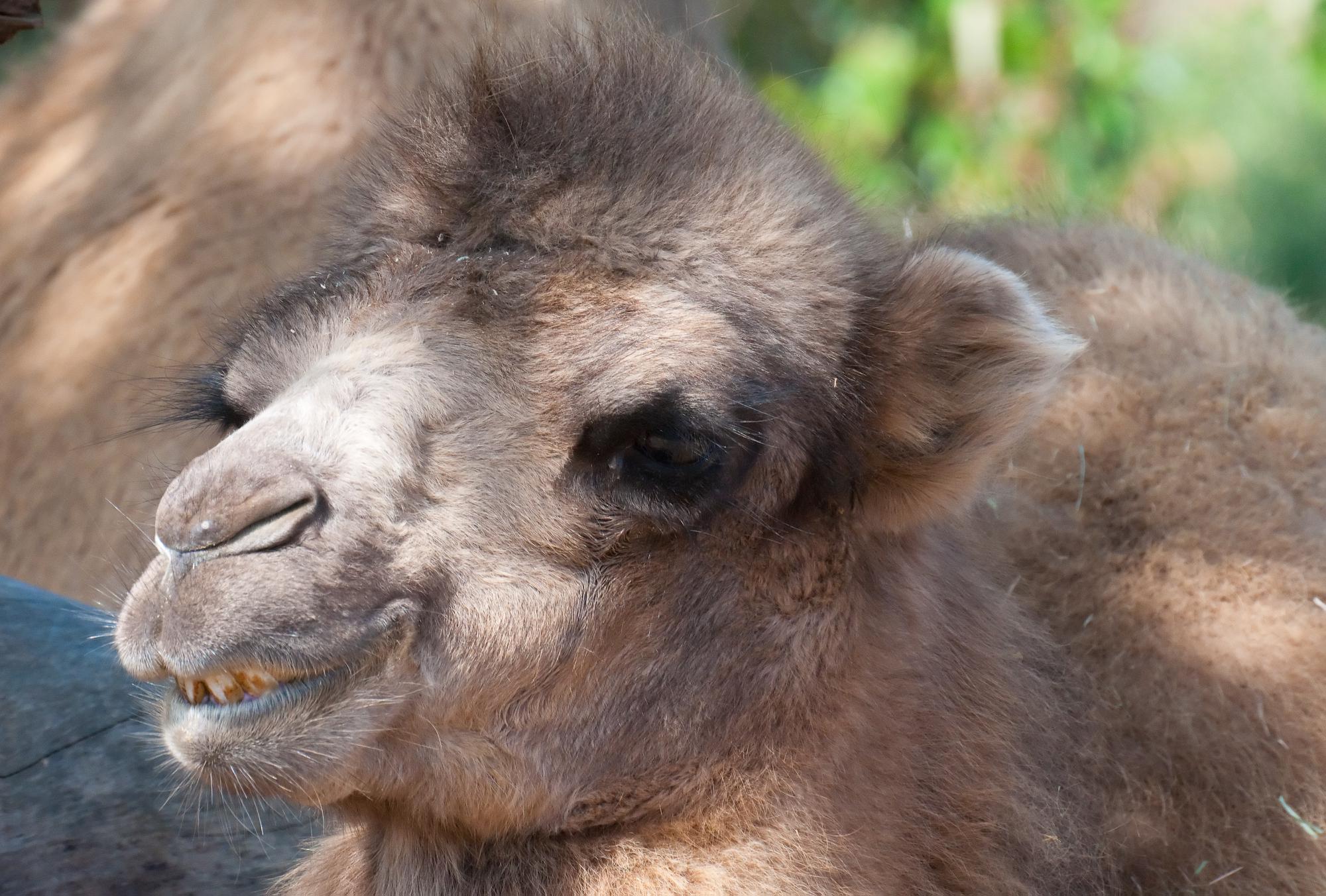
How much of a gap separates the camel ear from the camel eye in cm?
40

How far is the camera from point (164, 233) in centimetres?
550

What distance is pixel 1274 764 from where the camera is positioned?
10.7 feet

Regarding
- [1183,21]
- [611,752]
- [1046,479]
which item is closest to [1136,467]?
[1046,479]

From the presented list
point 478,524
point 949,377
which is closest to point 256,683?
point 478,524

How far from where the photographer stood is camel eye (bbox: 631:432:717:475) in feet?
8.87

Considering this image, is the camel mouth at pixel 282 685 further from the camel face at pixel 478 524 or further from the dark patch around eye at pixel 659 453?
the dark patch around eye at pixel 659 453

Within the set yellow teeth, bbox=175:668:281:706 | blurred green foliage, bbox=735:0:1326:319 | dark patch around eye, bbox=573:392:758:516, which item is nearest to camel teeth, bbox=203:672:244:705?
yellow teeth, bbox=175:668:281:706

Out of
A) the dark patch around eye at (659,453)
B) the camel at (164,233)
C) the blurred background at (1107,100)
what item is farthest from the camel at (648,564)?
the blurred background at (1107,100)

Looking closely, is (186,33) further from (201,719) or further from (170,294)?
(201,719)

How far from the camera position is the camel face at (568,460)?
8.07 feet

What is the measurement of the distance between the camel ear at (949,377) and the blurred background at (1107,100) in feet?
25.1

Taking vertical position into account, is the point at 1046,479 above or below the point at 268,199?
below

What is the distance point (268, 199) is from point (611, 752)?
3198mm

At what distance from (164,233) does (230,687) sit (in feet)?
11.3
